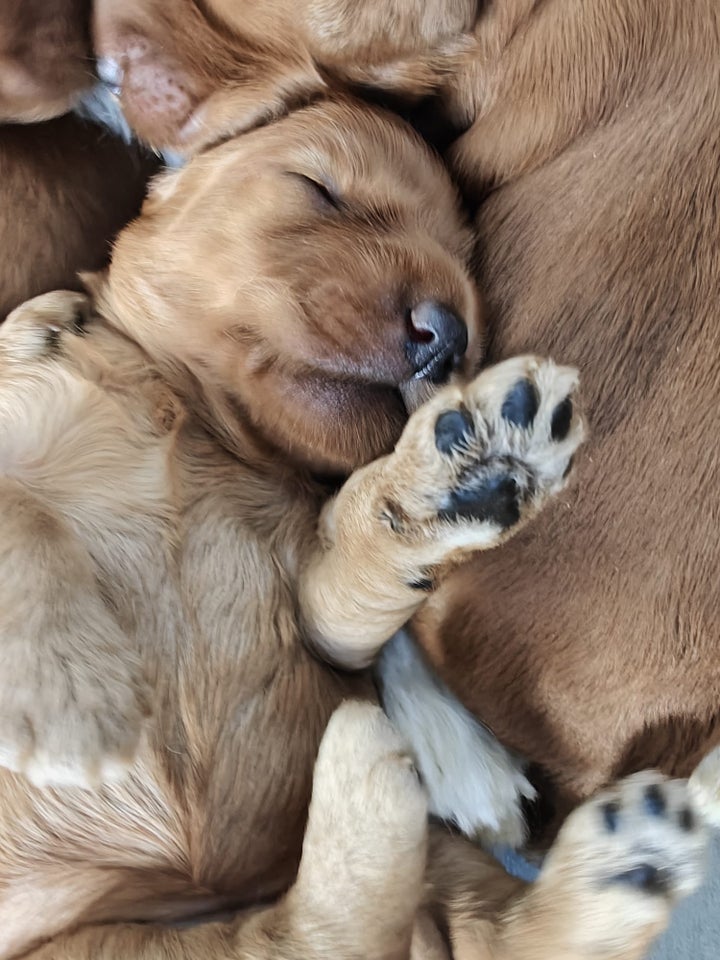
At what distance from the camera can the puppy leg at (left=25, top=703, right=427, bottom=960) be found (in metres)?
1.00

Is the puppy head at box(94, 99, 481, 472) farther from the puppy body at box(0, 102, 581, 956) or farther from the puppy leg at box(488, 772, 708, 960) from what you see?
the puppy leg at box(488, 772, 708, 960)

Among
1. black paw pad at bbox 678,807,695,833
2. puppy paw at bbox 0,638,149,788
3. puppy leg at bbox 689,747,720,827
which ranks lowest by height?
puppy paw at bbox 0,638,149,788

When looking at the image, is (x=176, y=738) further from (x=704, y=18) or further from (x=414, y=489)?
(x=704, y=18)

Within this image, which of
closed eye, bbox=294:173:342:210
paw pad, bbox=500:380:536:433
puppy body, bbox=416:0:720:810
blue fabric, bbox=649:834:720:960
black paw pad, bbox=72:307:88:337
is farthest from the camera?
blue fabric, bbox=649:834:720:960

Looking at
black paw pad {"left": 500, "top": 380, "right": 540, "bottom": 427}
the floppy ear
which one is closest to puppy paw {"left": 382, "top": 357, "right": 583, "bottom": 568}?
black paw pad {"left": 500, "top": 380, "right": 540, "bottom": 427}

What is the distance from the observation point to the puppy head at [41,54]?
48.6 inches

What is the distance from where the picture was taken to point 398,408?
1043 mm

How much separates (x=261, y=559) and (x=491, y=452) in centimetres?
39

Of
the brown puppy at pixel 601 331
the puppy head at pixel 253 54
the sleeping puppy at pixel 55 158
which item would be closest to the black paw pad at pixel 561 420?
the brown puppy at pixel 601 331

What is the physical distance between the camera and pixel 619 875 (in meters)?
0.93

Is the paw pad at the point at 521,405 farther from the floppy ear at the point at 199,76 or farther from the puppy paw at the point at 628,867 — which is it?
the floppy ear at the point at 199,76

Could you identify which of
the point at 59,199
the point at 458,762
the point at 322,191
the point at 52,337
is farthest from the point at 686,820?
the point at 59,199

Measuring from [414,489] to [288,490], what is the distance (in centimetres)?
33

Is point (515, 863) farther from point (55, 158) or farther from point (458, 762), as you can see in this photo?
point (55, 158)
